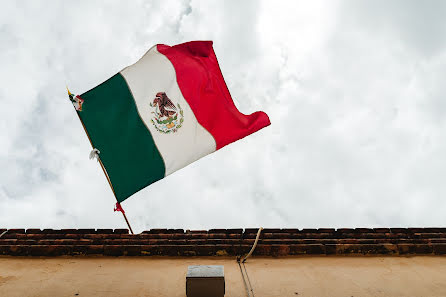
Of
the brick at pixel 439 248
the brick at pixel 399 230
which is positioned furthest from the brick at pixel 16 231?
the brick at pixel 439 248

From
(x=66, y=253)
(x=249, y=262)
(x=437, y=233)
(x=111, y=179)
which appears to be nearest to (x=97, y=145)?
(x=111, y=179)

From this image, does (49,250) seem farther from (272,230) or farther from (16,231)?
(272,230)

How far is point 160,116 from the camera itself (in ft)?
14.9

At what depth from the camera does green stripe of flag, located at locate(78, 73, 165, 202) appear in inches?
167

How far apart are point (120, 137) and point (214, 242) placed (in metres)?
1.92

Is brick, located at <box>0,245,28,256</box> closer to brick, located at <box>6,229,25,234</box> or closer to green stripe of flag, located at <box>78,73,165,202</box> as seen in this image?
brick, located at <box>6,229,25,234</box>

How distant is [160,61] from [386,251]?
399 cm

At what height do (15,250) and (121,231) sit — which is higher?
(121,231)

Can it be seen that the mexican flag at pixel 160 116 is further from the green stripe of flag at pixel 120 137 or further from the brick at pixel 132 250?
the brick at pixel 132 250

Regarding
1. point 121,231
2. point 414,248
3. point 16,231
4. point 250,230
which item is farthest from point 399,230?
point 16,231

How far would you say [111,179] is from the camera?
13.7 feet

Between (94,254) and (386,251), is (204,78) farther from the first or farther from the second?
(386,251)

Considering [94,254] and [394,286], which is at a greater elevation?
[94,254]

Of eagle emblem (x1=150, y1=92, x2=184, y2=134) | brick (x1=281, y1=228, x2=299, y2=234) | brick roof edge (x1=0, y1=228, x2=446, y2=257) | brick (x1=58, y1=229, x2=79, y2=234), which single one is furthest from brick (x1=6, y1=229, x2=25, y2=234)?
brick (x1=281, y1=228, x2=299, y2=234)
